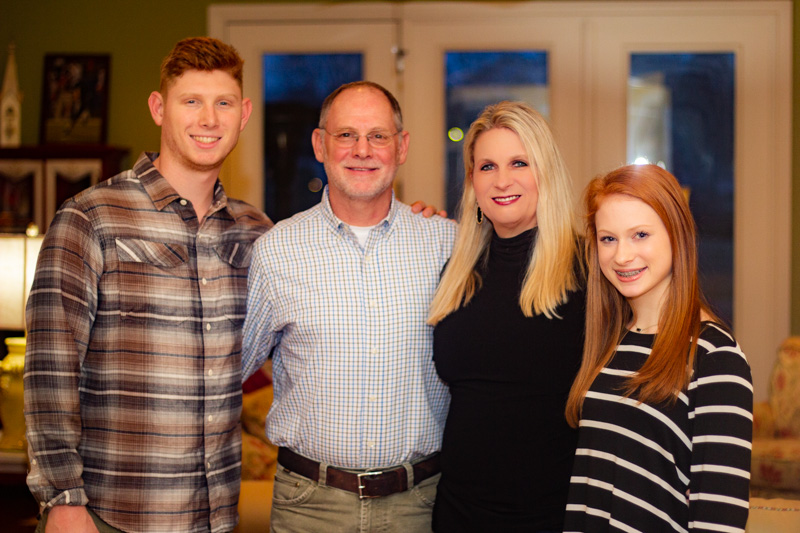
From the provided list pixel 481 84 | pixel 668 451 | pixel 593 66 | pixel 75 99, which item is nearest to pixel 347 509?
pixel 668 451

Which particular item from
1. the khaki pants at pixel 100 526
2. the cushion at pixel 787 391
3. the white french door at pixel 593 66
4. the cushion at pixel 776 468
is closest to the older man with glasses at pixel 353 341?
the khaki pants at pixel 100 526

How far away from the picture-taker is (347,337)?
198cm

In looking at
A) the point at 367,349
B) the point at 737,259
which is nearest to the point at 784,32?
the point at 737,259

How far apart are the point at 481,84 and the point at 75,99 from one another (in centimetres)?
263

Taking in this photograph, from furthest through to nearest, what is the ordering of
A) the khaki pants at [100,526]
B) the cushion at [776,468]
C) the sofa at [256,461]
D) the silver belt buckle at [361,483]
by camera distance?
the cushion at [776,468] < the sofa at [256,461] < the silver belt buckle at [361,483] < the khaki pants at [100,526]

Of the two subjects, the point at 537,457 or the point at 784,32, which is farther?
the point at 784,32

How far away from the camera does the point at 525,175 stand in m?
1.92

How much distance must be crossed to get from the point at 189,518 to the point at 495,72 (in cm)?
364

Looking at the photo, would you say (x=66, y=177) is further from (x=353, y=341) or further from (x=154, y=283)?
(x=353, y=341)

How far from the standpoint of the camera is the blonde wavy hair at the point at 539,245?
72.4 inches

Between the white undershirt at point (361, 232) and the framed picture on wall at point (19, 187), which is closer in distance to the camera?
the white undershirt at point (361, 232)

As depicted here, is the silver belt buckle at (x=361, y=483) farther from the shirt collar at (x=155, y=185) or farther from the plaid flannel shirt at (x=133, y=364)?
the shirt collar at (x=155, y=185)

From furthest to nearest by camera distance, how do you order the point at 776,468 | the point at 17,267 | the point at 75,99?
the point at 75,99, the point at 776,468, the point at 17,267

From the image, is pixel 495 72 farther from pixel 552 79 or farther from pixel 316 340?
pixel 316 340
